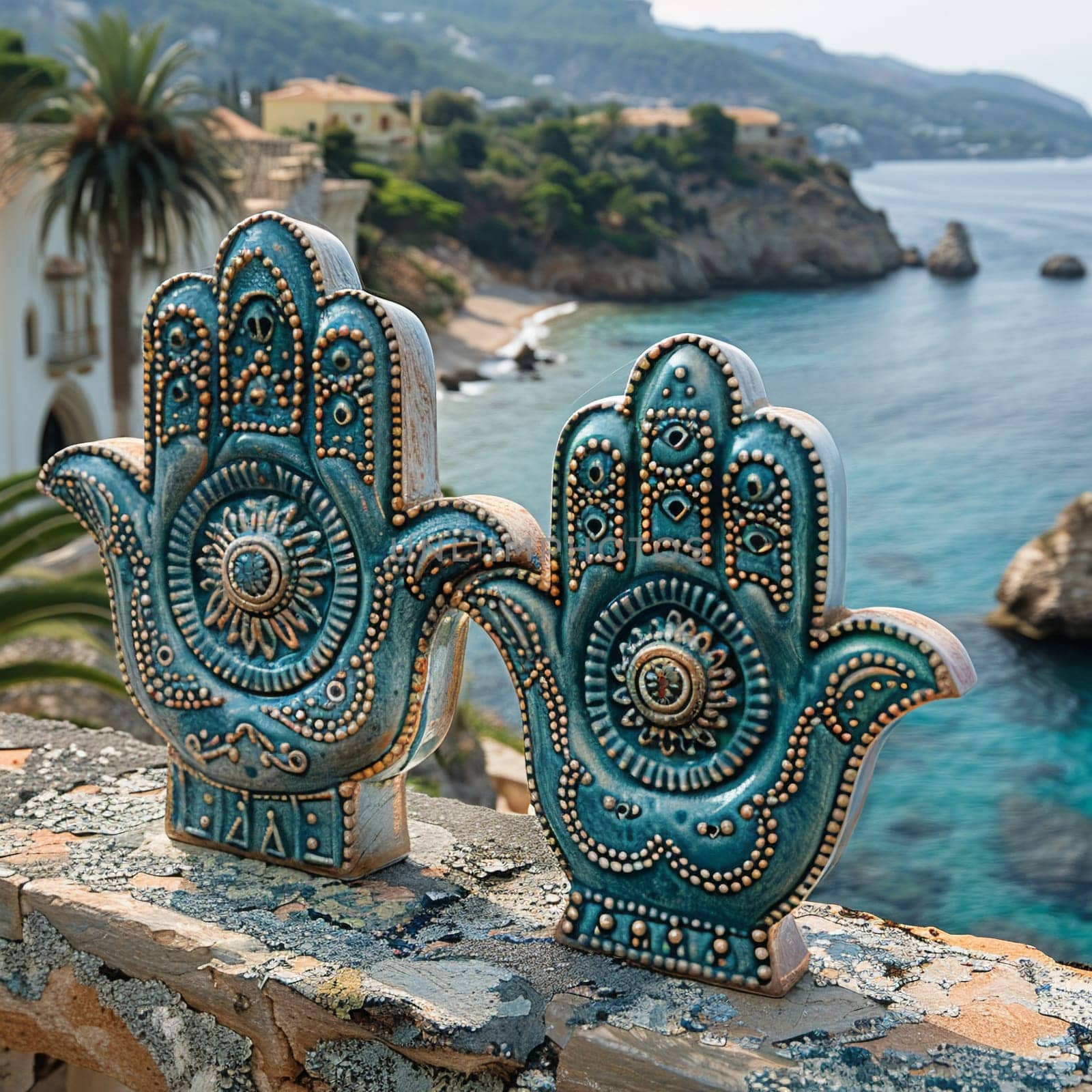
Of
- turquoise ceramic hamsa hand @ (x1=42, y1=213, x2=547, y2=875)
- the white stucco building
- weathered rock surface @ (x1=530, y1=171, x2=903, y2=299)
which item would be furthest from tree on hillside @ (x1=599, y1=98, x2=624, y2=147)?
turquoise ceramic hamsa hand @ (x1=42, y1=213, x2=547, y2=875)

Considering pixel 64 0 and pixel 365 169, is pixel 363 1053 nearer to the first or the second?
pixel 365 169

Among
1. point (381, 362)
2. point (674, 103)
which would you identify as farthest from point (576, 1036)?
point (674, 103)

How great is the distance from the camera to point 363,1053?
3.76 meters

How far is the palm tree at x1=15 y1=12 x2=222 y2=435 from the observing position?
59.0 ft

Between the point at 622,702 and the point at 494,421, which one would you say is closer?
the point at 622,702

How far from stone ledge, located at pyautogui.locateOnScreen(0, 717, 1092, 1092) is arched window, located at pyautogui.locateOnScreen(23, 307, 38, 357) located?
17891 millimetres

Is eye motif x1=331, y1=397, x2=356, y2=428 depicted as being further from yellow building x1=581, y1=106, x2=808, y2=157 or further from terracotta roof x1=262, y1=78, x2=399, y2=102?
yellow building x1=581, y1=106, x2=808, y2=157

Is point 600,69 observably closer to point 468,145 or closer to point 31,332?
point 468,145

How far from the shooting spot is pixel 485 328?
44156 millimetres

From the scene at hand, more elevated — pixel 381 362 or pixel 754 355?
pixel 381 362

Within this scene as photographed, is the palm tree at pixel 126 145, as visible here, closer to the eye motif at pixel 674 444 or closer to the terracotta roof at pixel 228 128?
the terracotta roof at pixel 228 128

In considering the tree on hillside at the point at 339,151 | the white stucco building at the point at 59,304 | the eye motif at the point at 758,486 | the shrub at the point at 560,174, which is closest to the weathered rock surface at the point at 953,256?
the shrub at the point at 560,174

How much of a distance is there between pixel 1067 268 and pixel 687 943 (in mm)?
56865

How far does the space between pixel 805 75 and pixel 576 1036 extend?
178815 mm
